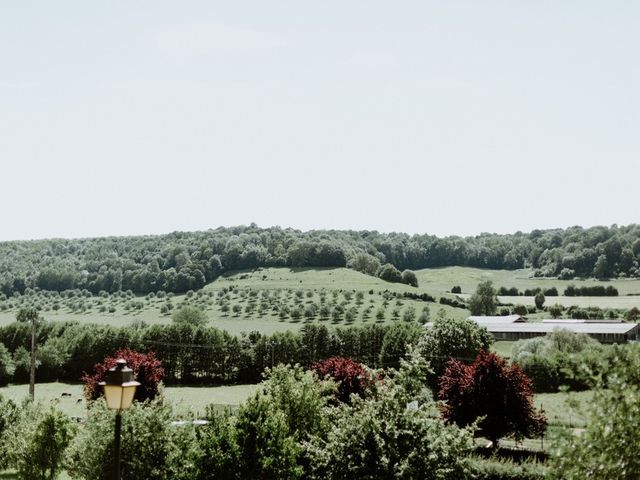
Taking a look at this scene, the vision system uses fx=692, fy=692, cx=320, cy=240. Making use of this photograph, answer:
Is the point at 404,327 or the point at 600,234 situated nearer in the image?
the point at 404,327

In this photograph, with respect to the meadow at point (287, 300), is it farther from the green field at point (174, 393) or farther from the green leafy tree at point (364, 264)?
the green field at point (174, 393)

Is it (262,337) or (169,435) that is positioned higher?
(169,435)

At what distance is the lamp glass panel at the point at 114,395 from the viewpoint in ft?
38.0

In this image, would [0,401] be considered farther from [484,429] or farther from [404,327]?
[404,327]

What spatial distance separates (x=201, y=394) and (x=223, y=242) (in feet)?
369

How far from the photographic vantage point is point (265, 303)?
141m

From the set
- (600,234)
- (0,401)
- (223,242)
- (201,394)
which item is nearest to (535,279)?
(600,234)

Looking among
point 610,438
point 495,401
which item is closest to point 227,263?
point 495,401

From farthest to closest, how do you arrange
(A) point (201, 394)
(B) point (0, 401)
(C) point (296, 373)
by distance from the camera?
(A) point (201, 394), (B) point (0, 401), (C) point (296, 373)

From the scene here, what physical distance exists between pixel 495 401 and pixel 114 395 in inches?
1091

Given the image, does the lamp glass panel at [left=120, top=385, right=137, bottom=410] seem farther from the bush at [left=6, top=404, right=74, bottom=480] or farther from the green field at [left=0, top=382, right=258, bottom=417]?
the green field at [left=0, top=382, right=258, bottom=417]

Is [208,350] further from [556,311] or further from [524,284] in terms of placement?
[524,284]

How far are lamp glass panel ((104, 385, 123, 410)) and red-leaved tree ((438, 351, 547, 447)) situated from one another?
26192 millimetres

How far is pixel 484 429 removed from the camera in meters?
35.8
